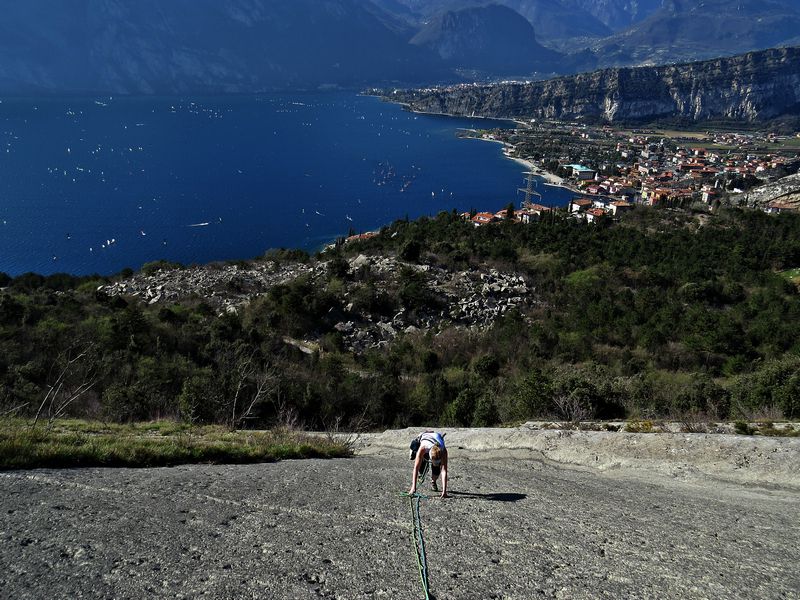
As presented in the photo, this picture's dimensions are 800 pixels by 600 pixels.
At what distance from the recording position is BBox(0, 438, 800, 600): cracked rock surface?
3.50m

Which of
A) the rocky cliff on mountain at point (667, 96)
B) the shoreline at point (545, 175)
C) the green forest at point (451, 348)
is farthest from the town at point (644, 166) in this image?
the green forest at point (451, 348)

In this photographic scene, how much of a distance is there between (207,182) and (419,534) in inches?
3009

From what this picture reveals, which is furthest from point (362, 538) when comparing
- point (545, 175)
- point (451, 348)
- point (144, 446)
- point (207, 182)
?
point (545, 175)

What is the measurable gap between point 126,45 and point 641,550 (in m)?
228

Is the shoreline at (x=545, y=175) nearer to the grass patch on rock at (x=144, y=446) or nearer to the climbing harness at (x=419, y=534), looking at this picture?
the grass patch on rock at (x=144, y=446)

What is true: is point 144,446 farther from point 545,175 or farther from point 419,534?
point 545,175

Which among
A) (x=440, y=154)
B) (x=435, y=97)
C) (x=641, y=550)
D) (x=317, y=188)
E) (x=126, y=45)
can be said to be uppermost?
(x=126, y=45)

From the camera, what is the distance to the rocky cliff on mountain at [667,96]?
6220 inches

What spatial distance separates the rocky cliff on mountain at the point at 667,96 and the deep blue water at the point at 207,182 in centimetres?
4129

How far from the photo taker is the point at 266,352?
17672mm

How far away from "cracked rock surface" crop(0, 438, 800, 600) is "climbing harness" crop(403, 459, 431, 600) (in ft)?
0.19

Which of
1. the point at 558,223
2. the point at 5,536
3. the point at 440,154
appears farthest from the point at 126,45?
the point at 5,536

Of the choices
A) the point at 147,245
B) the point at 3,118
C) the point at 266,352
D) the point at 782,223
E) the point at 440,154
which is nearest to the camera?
the point at 266,352

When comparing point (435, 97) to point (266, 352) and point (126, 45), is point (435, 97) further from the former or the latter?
point (266, 352)
